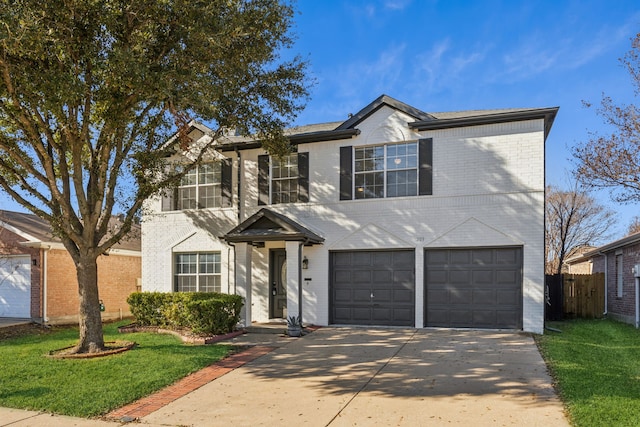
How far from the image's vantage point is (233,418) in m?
6.27

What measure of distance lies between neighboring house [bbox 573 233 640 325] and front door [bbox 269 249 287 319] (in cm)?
1124

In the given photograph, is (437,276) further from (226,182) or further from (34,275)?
(34,275)

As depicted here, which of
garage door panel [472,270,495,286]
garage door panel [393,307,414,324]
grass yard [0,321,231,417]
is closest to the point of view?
grass yard [0,321,231,417]

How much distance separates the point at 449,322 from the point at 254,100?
8198mm

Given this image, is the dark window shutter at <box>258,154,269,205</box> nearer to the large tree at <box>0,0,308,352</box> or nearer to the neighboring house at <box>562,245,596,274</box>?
the large tree at <box>0,0,308,352</box>

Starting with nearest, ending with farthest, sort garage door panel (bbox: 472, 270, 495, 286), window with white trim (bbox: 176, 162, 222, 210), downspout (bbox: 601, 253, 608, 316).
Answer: garage door panel (bbox: 472, 270, 495, 286) → window with white trim (bbox: 176, 162, 222, 210) → downspout (bbox: 601, 253, 608, 316)

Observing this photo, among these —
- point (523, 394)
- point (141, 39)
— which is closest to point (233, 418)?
point (523, 394)

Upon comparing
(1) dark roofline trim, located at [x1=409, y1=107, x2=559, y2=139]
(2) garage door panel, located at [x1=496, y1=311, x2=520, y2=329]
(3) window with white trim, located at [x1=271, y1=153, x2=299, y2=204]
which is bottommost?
(2) garage door panel, located at [x1=496, y1=311, x2=520, y2=329]

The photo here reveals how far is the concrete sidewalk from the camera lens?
6.12m

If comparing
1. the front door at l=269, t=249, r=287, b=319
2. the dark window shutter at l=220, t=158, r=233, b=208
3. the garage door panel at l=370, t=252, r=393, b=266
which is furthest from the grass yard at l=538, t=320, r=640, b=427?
the dark window shutter at l=220, t=158, r=233, b=208

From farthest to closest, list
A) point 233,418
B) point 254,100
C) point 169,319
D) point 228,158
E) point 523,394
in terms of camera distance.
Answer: point 228,158 < point 169,319 < point 254,100 < point 523,394 < point 233,418

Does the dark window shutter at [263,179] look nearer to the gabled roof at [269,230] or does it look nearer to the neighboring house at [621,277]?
the gabled roof at [269,230]

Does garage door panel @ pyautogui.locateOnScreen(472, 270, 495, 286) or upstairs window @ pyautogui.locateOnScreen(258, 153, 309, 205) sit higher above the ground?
upstairs window @ pyautogui.locateOnScreen(258, 153, 309, 205)

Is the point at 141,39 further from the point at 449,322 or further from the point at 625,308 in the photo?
the point at 625,308
